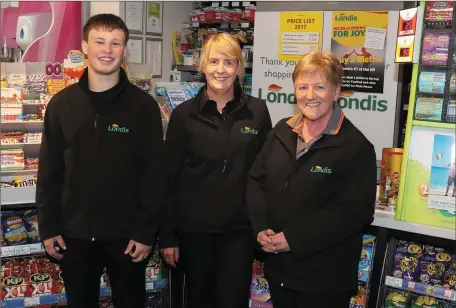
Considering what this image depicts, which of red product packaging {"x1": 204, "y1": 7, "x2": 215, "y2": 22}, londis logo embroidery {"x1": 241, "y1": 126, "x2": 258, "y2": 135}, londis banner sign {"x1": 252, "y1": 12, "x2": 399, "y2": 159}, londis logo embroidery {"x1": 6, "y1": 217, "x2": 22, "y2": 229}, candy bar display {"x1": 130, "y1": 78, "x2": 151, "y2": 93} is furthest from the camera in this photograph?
red product packaging {"x1": 204, "y1": 7, "x2": 215, "y2": 22}

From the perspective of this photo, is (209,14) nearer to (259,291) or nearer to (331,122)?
(259,291)

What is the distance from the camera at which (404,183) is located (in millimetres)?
2688

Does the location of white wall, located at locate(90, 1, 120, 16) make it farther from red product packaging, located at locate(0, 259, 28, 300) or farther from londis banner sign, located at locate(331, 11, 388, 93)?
red product packaging, located at locate(0, 259, 28, 300)

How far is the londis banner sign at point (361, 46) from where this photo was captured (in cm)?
439

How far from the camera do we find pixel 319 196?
230 centimetres

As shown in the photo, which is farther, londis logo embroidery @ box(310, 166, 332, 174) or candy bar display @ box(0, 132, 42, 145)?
candy bar display @ box(0, 132, 42, 145)

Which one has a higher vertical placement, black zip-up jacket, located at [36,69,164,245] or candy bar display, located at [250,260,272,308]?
black zip-up jacket, located at [36,69,164,245]

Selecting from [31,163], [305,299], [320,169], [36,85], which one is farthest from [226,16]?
[305,299]

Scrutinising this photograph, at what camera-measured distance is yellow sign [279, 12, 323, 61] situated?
15.2ft

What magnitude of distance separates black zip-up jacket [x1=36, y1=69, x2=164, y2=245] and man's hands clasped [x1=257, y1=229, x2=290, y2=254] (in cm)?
54

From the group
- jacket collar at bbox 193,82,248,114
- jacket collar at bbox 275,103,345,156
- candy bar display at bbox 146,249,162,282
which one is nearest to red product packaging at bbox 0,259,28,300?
candy bar display at bbox 146,249,162,282

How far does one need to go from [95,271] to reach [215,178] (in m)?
0.74

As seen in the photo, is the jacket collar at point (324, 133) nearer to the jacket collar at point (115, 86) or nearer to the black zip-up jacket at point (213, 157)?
the black zip-up jacket at point (213, 157)

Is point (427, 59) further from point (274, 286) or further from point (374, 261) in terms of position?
point (274, 286)
